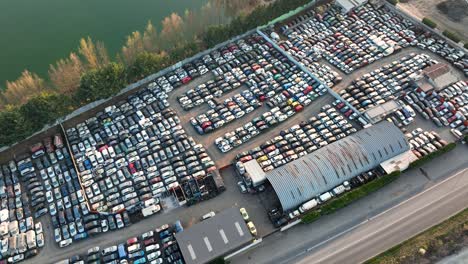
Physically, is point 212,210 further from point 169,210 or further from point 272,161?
point 272,161

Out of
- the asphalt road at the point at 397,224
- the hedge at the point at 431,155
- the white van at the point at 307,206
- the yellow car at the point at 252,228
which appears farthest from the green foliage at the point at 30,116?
the hedge at the point at 431,155

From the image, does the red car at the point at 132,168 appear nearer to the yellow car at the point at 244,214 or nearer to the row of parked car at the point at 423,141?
the yellow car at the point at 244,214

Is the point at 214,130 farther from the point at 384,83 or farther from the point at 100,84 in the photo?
the point at 384,83

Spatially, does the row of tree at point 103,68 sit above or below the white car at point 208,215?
above

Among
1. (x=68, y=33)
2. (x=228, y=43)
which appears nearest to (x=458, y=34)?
(x=228, y=43)

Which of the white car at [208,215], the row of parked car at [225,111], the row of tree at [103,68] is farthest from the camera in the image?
the row of parked car at [225,111]

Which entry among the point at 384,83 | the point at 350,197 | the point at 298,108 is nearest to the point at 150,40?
the point at 298,108

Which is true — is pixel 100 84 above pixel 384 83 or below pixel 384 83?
above
